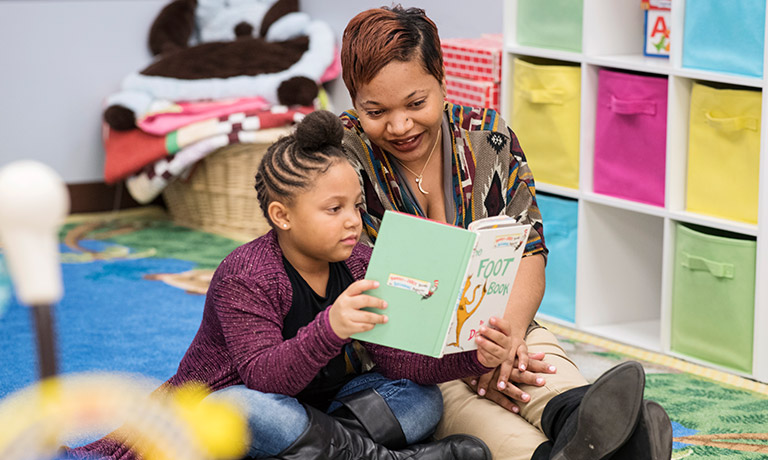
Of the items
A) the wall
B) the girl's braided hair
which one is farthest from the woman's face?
the wall

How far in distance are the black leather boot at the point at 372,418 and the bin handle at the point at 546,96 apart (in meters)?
1.19

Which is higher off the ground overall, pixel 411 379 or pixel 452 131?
pixel 452 131

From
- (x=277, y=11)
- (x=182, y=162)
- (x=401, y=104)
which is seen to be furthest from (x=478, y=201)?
(x=277, y=11)

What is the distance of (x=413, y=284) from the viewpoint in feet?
3.81

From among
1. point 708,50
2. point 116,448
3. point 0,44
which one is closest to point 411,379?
point 116,448

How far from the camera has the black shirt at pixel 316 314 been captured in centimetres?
129

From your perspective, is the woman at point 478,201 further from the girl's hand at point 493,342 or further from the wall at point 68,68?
the wall at point 68,68

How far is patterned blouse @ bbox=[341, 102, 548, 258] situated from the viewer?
59.9 inches

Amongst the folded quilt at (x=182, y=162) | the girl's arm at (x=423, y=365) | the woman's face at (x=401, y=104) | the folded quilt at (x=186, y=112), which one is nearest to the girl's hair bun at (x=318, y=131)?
the woman's face at (x=401, y=104)

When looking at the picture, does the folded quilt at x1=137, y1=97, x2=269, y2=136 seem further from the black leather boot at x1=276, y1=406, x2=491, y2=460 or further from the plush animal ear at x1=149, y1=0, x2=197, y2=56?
the black leather boot at x1=276, y1=406, x2=491, y2=460

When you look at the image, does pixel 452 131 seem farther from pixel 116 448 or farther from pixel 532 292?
pixel 116 448

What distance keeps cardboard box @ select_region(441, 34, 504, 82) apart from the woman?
84 cm

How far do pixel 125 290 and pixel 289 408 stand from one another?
154cm

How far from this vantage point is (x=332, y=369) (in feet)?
4.38
